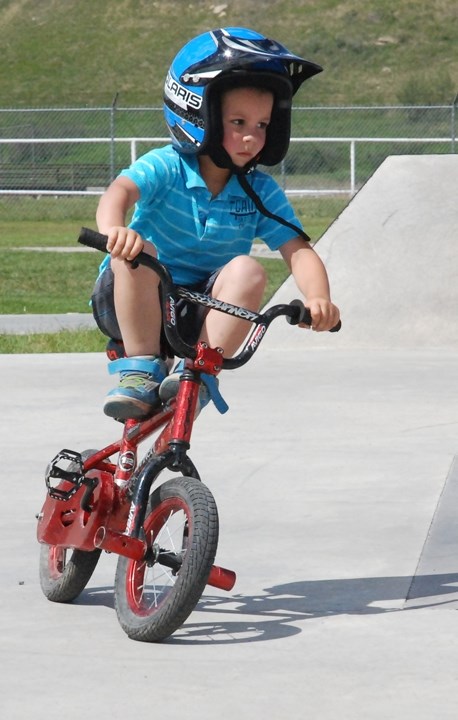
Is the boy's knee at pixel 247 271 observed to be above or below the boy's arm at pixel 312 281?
above

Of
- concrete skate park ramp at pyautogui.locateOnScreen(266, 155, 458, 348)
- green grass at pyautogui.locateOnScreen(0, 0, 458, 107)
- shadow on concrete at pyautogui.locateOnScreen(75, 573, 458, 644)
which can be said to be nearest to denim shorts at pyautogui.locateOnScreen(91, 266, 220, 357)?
shadow on concrete at pyautogui.locateOnScreen(75, 573, 458, 644)

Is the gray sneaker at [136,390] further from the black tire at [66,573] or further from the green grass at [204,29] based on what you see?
the green grass at [204,29]

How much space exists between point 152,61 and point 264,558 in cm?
6054

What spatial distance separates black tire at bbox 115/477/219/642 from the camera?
3721mm

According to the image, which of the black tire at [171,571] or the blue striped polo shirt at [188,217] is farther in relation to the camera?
the blue striped polo shirt at [188,217]

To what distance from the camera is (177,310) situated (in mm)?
4137

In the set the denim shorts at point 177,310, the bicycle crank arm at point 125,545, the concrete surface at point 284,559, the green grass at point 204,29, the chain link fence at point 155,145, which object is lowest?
the green grass at point 204,29

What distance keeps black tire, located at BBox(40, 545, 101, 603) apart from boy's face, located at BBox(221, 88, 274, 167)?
118cm

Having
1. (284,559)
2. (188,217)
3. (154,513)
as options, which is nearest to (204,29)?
(284,559)

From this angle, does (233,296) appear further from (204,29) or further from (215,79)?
(204,29)

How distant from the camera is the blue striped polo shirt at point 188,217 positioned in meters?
4.14

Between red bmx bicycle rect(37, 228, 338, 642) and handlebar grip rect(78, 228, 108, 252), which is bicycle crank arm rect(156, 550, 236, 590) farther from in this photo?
handlebar grip rect(78, 228, 108, 252)

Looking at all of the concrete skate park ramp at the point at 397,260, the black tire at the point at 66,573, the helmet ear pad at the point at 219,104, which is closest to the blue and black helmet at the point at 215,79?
the helmet ear pad at the point at 219,104

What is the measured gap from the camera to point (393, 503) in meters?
5.48
